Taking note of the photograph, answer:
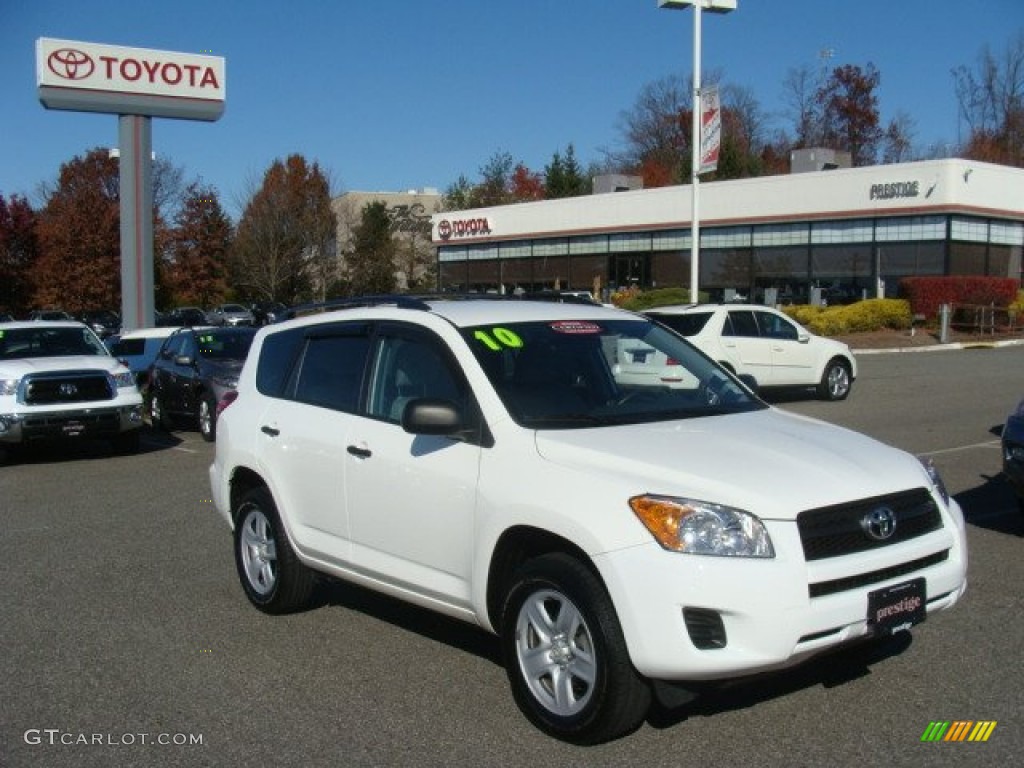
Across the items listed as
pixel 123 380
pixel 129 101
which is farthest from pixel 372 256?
pixel 123 380

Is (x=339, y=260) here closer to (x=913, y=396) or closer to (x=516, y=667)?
(x=913, y=396)

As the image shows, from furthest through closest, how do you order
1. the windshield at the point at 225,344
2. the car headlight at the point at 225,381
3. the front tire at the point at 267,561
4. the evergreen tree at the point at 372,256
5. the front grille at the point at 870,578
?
the evergreen tree at the point at 372,256 → the windshield at the point at 225,344 → the car headlight at the point at 225,381 → the front tire at the point at 267,561 → the front grille at the point at 870,578

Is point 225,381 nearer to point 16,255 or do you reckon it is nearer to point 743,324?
point 743,324

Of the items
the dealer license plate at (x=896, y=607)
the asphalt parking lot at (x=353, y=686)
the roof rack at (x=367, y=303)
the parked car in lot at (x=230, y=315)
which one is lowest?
the asphalt parking lot at (x=353, y=686)

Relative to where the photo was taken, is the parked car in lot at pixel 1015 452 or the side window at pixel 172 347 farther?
the side window at pixel 172 347

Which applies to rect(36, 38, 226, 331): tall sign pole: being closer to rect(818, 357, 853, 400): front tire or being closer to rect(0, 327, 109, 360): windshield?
rect(0, 327, 109, 360): windshield

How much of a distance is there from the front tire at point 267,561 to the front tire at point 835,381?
44.6ft

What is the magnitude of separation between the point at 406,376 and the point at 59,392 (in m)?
9.30

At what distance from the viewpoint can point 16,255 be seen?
57.6 meters

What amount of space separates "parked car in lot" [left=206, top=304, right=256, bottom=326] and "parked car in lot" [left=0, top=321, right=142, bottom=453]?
2989cm

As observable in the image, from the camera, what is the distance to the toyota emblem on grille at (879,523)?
4320mm

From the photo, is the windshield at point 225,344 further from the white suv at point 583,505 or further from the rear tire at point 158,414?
the white suv at point 583,505

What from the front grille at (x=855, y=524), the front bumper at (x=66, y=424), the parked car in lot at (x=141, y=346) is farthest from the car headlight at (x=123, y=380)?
the front grille at (x=855, y=524)

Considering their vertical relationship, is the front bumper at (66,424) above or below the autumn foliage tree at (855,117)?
below
